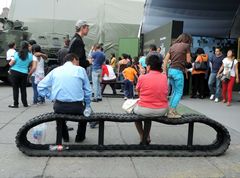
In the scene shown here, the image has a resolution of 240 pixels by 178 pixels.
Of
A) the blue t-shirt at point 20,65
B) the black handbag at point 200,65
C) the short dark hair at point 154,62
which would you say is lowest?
the black handbag at point 200,65

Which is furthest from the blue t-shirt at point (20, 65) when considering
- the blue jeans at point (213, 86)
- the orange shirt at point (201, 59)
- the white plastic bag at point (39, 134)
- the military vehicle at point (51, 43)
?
the military vehicle at point (51, 43)

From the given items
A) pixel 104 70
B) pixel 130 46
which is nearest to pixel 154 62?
pixel 104 70

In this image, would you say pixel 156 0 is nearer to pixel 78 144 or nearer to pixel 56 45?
pixel 56 45

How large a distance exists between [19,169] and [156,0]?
16.6m

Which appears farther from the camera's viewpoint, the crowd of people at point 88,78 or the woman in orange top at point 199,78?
the woman in orange top at point 199,78

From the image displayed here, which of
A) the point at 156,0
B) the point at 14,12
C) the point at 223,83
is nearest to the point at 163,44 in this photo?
the point at 223,83

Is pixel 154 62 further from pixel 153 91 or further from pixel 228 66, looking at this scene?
pixel 228 66

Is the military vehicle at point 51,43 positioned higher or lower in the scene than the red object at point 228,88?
Answer: higher

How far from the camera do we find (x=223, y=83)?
12523mm

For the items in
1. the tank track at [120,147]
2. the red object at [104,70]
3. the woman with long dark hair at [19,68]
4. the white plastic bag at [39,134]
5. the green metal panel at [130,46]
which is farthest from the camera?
the green metal panel at [130,46]

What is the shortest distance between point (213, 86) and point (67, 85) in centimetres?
866

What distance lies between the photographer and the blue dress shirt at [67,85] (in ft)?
19.7

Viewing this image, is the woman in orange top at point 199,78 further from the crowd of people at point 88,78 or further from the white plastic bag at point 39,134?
the white plastic bag at point 39,134

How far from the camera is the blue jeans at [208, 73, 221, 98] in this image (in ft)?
42.6
